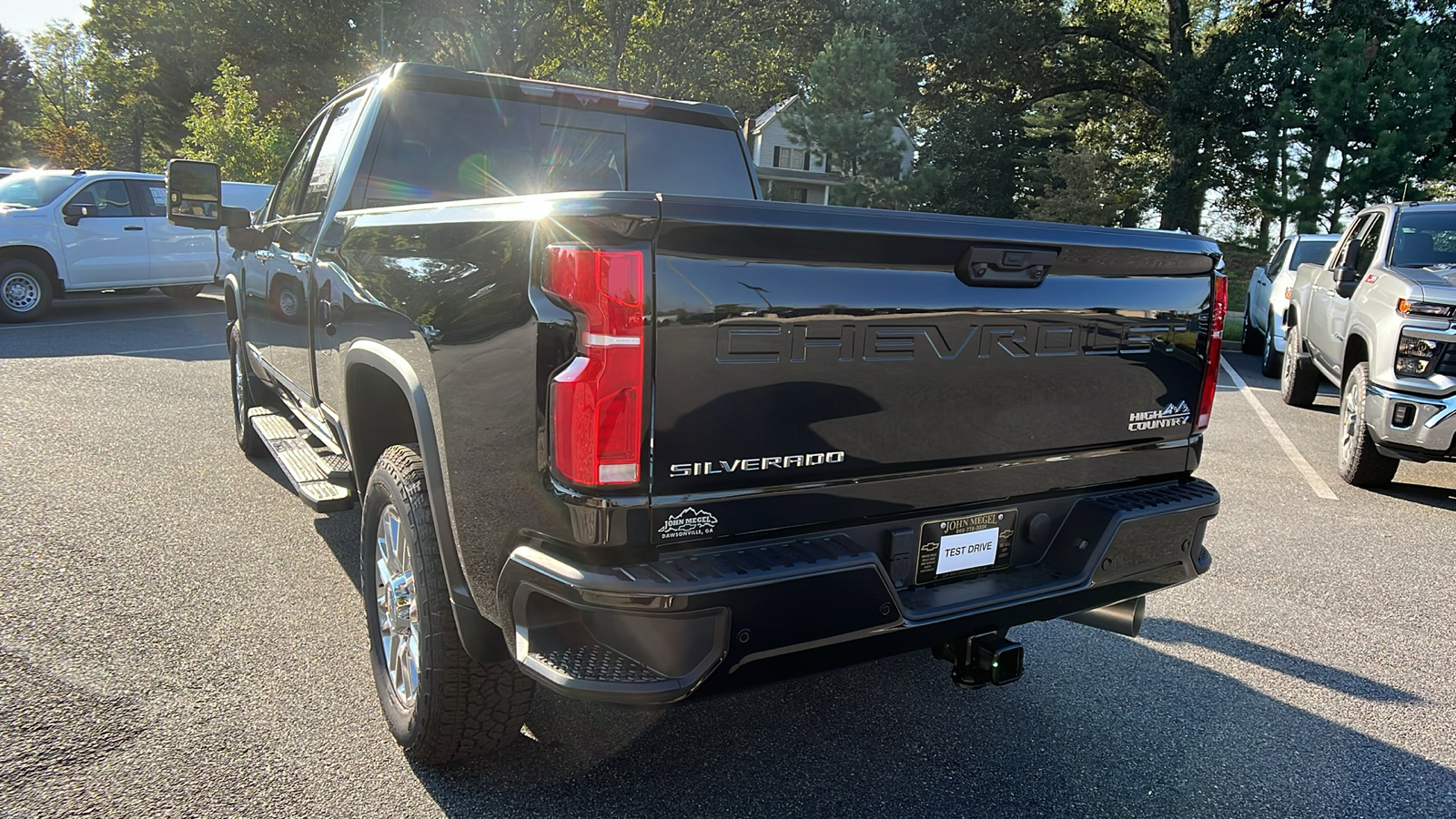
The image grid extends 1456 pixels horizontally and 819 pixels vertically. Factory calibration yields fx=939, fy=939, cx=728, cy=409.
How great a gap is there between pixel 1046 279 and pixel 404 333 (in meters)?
1.81

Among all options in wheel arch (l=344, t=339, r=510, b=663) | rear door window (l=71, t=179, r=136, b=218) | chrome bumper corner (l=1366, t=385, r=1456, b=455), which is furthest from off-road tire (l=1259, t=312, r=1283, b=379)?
rear door window (l=71, t=179, r=136, b=218)

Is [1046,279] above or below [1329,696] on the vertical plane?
above

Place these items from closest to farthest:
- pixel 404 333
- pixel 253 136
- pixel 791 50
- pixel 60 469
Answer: pixel 404 333 → pixel 60 469 → pixel 253 136 → pixel 791 50

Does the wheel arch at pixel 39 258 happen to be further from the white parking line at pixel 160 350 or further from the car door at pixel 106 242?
the white parking line at pixel 160 350

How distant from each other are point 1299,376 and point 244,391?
953cm

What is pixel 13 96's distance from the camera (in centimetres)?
6125

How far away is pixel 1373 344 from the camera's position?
6.25 meters

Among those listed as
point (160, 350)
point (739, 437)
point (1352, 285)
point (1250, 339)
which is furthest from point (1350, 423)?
point (160, 350)

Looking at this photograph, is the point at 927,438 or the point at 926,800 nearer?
the point at 927,438

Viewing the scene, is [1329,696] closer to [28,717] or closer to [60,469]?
[28,717]

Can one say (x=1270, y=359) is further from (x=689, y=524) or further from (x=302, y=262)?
(x=689, y=524)

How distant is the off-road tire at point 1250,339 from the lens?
45.7 ft

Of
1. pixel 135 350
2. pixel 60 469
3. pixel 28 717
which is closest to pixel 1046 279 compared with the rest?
pixel 28 717

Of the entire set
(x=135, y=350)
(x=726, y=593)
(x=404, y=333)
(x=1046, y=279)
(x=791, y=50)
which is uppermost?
(x=791, y=50)
